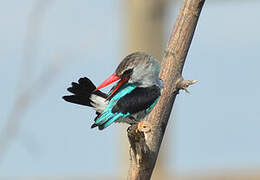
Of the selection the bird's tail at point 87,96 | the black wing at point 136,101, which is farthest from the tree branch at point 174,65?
the bird's tail at point 87,96

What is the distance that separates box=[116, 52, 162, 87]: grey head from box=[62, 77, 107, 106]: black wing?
0.19 meters

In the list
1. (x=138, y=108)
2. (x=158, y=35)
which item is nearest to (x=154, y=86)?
(x=138, y=108)

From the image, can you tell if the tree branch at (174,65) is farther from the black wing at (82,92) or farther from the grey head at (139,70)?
the black wing at (82,92)

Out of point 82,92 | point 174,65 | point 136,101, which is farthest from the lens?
point 82,92

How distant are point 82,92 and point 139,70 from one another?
0.36 metres

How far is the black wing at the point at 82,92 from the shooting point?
3475mm

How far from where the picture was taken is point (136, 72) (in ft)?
11.6

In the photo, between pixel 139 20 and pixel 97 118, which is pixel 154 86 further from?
pixel 139 20

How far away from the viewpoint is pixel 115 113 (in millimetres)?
3246

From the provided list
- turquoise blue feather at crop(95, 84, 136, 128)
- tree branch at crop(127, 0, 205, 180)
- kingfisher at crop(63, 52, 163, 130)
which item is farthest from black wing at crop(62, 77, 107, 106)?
tree branch at crop(127, 0, 205, 180)

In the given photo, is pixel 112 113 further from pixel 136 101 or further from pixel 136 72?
pixel 136 72

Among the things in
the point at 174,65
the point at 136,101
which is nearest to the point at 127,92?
the point at 136,101

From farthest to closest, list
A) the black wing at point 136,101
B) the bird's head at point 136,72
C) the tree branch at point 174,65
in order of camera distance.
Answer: the bird's head at point 136,72 < the black wing at point 136,101 < the tree branch at point 174,65

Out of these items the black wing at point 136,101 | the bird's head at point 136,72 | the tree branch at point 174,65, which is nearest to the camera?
the tree branch at point 174,65
